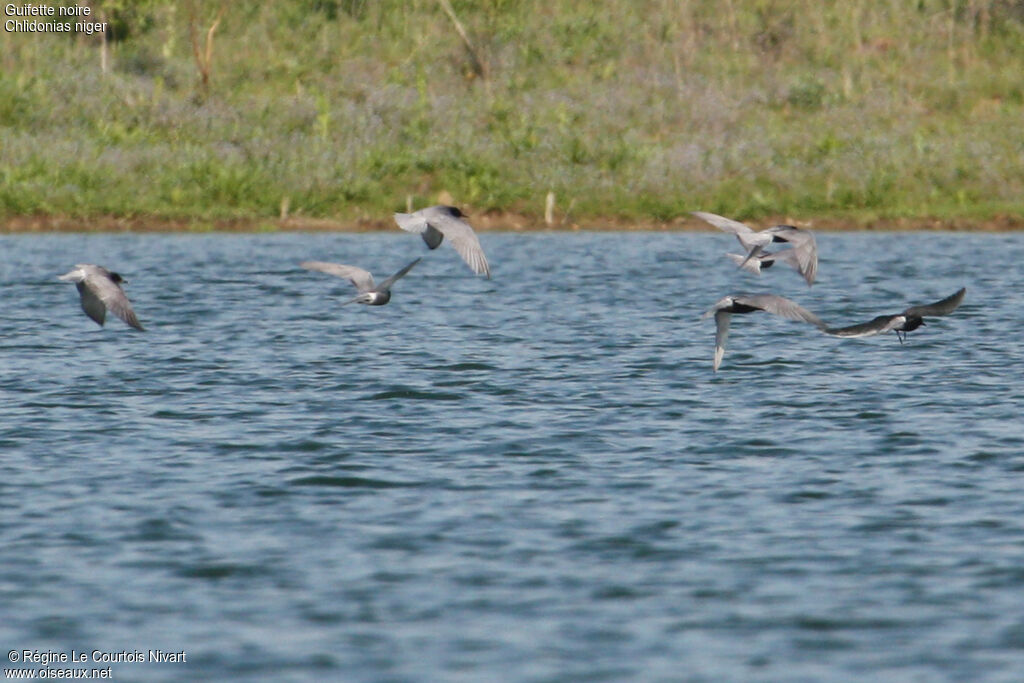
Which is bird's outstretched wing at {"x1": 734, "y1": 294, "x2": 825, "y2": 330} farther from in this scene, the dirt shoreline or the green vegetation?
the dirt shoreline

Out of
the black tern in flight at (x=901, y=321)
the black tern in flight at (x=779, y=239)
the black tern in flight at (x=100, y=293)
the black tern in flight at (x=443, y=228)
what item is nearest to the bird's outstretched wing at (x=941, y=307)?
the black tern in flight at (x=901, y=321)

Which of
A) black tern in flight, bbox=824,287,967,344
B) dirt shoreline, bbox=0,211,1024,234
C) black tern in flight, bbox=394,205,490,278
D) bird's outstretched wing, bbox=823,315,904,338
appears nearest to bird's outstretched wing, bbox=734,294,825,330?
bird's outstretched wing, bbox=823,315,904,338

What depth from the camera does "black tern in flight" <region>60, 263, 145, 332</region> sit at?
44.8 feet

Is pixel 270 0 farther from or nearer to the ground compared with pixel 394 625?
farther from the ground

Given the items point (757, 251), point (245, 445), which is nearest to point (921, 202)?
point (757, 251)

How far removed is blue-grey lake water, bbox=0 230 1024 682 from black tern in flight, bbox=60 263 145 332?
97 cm

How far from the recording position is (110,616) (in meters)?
8.24

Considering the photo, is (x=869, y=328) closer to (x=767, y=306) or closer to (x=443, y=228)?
(x=767, y=306)

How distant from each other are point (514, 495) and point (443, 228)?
373cm

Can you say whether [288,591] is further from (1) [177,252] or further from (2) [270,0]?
(2) [270,0]

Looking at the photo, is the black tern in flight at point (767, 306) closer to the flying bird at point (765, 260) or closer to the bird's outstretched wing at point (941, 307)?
the flying bird at point (765, 260)

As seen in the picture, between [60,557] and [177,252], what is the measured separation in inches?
820

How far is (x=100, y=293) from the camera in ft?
45.2

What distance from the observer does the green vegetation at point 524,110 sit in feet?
109
